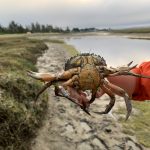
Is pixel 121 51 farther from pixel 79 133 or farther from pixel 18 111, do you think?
pixel 18 111

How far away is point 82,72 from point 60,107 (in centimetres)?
1136

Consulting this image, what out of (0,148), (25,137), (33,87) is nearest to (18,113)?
(25,137)

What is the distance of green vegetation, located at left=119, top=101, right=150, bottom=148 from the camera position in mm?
12250

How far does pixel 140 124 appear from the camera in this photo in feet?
44.7

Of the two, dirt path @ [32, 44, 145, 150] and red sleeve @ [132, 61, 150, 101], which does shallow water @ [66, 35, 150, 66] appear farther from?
red sleeve @ [132, 61, 150, 101]

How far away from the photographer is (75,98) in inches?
139

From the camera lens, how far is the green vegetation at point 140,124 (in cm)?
1225

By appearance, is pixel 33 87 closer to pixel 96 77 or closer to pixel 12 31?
pixel 96 77

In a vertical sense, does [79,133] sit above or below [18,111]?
below

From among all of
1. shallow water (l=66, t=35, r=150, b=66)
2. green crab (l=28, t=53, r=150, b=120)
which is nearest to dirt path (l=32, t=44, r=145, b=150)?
shallow water (l=66, t=35, r=150, b=66)

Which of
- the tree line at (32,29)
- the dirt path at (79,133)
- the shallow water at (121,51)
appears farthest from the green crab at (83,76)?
the tree line at (32,29)

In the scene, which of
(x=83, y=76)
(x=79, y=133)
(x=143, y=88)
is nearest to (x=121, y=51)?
(x=79, y=133)

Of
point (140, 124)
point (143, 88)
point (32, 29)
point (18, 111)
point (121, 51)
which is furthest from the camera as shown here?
point (32, 29)

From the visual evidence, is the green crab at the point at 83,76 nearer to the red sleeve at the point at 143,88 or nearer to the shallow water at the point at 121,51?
the red sleeve at the point at 143,88
